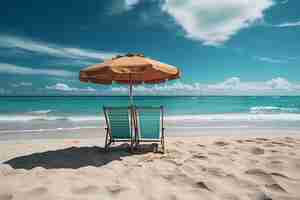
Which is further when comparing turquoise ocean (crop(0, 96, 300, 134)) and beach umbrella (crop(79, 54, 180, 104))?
turquoise ocean (crop(0, 96, 300, 134))

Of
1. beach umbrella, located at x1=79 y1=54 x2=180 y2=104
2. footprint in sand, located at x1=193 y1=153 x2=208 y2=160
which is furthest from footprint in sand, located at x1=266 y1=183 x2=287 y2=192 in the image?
beach umbrella, located at x1=79 y1=54 x2=180 y2=104

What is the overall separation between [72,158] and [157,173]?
189 centimetres

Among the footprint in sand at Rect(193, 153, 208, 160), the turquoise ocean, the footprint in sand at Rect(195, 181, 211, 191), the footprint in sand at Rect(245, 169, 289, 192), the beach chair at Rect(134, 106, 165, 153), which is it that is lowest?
the turquoise ocean

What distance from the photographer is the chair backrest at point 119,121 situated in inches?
169

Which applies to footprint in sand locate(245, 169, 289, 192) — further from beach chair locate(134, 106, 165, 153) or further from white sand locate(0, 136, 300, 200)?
beach chair locate(134, 106, 165, 153)

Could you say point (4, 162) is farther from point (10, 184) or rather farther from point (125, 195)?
point (125, 195)

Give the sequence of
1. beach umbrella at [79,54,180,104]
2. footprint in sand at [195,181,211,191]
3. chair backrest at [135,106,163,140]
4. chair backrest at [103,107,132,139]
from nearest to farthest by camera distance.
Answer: footprint in sand at [195,181,211,191], beach umbrella at [79,54,180,104], chair backrest at [103,107,132,139], chair backrest at [135,106,163,140]

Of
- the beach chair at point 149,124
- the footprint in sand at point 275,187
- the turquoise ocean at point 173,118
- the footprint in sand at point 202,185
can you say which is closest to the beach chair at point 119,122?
the beach chair at point 149,124

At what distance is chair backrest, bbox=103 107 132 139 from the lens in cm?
430

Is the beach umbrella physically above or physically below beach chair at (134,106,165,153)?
above

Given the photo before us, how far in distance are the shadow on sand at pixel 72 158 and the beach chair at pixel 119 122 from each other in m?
0.36

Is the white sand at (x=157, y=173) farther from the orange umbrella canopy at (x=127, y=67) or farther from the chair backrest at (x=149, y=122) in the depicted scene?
the orange umbrella canopy at (x=127, y=67)

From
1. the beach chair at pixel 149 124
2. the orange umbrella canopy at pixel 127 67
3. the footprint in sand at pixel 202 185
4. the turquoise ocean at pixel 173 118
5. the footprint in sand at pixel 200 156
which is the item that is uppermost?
the orange umbrella canopy at pixel 127 67

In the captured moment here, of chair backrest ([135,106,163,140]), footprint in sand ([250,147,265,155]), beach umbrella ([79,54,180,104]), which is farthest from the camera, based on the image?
chair backrest ([135,106,163,140])
